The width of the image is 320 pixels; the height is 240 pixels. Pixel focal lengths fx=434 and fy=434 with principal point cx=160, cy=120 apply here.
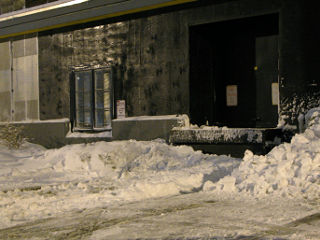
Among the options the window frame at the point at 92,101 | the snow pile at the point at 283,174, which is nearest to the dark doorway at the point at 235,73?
the window frame at the point at 92,101

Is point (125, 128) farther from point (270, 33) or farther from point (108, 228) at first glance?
point (108, 228)

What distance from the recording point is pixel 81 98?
47.7ft

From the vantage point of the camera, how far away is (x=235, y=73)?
1223cm

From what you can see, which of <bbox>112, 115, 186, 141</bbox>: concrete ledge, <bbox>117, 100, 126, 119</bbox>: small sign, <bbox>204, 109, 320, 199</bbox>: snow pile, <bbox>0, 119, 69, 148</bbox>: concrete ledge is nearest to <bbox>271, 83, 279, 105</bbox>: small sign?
<bbox>112, 115, 186, 141</bbox>: concrete ledge

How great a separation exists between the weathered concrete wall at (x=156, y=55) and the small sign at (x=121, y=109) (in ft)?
0.45

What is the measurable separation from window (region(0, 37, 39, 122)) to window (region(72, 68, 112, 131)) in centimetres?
187

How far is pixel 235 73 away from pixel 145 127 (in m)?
2.97

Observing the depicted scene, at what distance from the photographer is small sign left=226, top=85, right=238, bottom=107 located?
12.2 m

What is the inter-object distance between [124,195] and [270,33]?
6888 millimetres

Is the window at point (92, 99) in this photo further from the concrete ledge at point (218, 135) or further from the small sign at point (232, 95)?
the small sign at point (232, 95)

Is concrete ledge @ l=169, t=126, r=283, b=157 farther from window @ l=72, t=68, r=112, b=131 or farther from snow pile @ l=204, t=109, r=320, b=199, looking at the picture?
window @ l=72, t=68, r=112, b=131

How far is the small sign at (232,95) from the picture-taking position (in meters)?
12.2

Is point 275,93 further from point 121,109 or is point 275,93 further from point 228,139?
point 121,109

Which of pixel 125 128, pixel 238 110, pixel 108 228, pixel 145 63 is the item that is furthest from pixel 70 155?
pixel 108 228
